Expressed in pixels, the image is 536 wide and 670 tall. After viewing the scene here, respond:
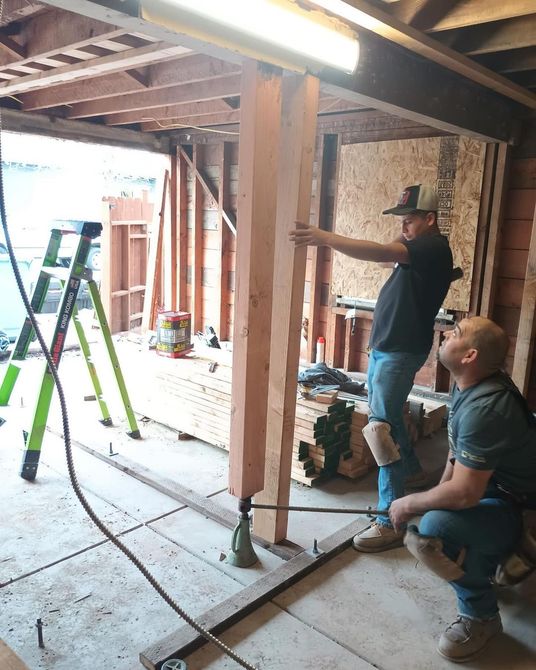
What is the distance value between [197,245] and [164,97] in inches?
86.4

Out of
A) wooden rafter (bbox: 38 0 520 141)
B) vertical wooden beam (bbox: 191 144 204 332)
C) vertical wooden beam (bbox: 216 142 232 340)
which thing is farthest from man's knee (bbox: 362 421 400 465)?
vertical wooden beam (bbox: 191 144 204 332)

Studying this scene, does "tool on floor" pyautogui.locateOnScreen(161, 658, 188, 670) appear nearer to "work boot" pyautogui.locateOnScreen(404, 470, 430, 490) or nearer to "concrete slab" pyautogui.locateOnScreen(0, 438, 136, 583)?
"concrete slab" pyautogui.locateOnScreen(0, 438, 136, 583)

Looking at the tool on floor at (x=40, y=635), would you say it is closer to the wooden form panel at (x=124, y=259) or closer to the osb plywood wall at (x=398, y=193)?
the osb plywood wall at (x=398, y=193)

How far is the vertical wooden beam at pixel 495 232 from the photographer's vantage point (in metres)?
4.04

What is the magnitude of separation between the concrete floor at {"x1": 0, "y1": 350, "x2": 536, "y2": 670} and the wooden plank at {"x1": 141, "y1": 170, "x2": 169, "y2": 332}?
349 cm

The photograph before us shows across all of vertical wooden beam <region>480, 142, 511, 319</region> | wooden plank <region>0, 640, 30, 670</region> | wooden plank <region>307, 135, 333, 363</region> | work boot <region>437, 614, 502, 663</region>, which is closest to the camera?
wooden plank <region>0, 640, 30, 670</region>

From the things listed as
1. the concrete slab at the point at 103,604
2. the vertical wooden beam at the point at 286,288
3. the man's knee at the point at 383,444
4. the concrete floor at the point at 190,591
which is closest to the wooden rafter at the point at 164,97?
the vertical wooden beam at the point at 286,288

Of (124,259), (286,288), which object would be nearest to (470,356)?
(286,288)

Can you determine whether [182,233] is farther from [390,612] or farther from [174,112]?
[390,612]

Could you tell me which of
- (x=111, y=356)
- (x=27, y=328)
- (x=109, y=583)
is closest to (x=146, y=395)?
(x=111, y=356)

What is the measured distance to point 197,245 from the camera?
652cm

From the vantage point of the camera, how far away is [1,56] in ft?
11.5

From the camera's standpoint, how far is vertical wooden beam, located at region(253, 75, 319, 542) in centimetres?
233

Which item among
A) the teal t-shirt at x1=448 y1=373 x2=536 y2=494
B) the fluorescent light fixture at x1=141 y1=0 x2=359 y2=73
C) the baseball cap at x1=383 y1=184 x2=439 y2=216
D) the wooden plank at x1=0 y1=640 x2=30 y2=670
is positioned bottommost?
the wooden plank at x1=0 y1=640 x2=30 y2=670
